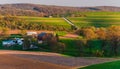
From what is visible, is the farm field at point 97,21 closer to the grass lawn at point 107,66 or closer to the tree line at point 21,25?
the tree line at point 21,25

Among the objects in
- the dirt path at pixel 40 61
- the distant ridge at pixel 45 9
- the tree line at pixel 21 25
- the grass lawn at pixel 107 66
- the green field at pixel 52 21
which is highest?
the distant ridge at pixel 45 9

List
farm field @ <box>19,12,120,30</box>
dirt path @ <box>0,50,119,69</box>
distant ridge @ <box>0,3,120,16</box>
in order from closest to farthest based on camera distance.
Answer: dirt path @ <box>0,50,119,69</box> → farm field @ <box>19,12,120,30</box> → distant ridge @ <box>0,3,120,16</box>

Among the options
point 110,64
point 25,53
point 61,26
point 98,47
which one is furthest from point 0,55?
point 110,64

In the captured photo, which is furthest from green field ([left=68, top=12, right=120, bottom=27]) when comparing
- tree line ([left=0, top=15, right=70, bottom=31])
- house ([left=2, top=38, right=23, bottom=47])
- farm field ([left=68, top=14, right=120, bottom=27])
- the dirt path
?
the dirt path

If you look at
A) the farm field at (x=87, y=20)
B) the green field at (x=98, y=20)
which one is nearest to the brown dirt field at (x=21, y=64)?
the farm field at (x=87, y=20)

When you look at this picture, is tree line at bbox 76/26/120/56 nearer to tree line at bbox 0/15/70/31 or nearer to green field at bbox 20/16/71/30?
green field at bbox 20/16/71/30

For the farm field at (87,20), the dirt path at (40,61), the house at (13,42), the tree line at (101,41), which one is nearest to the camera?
the dirt path at (40,61)

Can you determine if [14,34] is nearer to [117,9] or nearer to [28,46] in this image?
[28,46]

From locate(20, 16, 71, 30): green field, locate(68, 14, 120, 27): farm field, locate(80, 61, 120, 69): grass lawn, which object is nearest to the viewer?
locate(80, 61, 120, 69): grass lawn

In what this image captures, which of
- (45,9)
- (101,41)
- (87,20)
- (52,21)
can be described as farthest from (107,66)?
(45,9)
